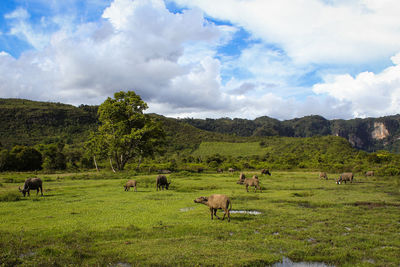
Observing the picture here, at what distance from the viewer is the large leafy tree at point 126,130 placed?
43.3m

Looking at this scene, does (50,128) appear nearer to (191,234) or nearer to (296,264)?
(191,234)

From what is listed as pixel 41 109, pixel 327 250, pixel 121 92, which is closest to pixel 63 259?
pixel 327 250

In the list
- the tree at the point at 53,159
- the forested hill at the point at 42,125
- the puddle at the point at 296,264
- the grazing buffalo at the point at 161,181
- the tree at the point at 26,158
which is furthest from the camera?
the forested hill at the point at 42,125

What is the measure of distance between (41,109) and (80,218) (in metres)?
124

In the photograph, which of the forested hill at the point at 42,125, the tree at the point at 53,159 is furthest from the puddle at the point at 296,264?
the forested hill at the point at 42,125

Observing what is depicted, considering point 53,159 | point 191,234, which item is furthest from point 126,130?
point 191,234

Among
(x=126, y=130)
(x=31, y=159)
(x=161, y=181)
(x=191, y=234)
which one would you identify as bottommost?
(x=191, y=234)

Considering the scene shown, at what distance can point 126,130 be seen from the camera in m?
46.1

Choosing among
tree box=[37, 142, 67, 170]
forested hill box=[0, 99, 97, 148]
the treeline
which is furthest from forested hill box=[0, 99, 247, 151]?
the treeline

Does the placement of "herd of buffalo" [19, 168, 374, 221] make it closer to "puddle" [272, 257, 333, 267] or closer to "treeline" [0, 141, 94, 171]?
A: "puddle" [272, 257, 333, 267]

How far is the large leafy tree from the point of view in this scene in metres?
43.3

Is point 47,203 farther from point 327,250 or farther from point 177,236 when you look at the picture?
point 327,250

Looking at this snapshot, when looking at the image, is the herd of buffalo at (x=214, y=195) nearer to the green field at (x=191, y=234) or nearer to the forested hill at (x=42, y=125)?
the green field at (x=191, y=234)

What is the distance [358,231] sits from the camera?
11711 millimetres
